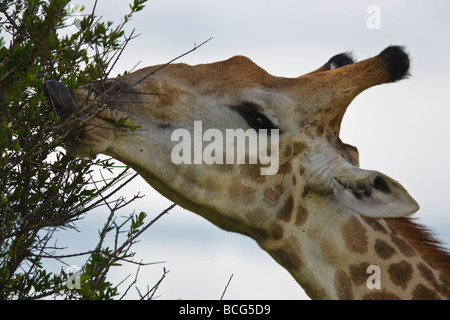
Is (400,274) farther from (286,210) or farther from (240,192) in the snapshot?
(240,192)

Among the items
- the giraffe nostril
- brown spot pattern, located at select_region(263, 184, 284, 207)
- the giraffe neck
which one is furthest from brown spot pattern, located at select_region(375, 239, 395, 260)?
the giraffe nostril

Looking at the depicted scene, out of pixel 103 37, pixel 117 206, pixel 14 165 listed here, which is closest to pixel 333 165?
pixel 117 206

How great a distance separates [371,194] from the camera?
4.42 metres

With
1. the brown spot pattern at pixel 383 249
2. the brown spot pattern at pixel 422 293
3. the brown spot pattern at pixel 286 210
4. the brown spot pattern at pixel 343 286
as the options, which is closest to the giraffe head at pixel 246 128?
the brown spot pattern at pixel 286 210

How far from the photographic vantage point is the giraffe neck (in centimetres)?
457

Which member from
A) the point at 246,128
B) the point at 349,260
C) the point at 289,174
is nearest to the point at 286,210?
the point at 289,174

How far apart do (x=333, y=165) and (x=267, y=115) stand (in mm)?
608

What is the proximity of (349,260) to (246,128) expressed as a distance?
47.5 inches

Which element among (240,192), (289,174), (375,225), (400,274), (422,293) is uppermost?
(289,174)

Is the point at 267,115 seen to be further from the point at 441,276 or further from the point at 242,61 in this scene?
the point at 441,276

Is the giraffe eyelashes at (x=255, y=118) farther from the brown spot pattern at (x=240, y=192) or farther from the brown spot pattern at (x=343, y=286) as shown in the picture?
the brown spot pattern at (x=343, y=286)

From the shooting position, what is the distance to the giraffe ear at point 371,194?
4246mm

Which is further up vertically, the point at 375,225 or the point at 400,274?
the point at 375,225

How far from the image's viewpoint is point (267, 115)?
15.8 feet
